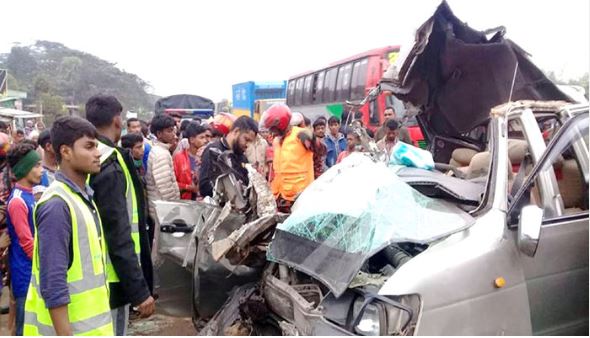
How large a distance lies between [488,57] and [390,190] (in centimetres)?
206

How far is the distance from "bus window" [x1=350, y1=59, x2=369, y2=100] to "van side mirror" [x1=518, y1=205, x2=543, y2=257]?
1081 cm

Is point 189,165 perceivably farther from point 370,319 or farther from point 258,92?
point 258,92

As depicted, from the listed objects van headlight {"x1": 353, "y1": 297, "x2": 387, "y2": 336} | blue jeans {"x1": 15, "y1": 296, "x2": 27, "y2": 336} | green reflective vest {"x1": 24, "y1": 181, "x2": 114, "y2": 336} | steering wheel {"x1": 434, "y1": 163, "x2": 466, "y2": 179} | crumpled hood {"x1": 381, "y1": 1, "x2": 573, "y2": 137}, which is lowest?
blue jeans {"x1": 15, "y1": 296, "x2": 27, "y2": 336}

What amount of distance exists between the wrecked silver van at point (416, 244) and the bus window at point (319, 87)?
12.3 metres

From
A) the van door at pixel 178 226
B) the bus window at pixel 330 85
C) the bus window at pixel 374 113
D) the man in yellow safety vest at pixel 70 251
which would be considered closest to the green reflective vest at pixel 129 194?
the man in yellow safety vest at pixel 70 251

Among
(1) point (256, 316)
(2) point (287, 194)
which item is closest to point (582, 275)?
(1) point (256, 316)

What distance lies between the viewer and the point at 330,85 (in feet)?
51.6

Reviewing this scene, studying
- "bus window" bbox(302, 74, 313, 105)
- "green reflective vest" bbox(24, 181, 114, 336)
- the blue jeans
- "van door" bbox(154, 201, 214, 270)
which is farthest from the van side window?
"bus window" bbox(302, 74, 313, 105)

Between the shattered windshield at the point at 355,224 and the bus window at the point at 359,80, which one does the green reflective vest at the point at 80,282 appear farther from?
the bus window at the point at 359,80

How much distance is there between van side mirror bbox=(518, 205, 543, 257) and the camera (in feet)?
8.33

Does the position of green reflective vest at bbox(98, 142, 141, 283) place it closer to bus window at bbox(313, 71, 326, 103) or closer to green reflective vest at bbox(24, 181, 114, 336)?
green reflective vest at bbox(24, 181, 114, 336)

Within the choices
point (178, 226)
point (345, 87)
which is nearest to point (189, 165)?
point (178, 226)

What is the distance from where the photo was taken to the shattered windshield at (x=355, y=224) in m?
2.71

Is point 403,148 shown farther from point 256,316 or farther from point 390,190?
point 256,316
